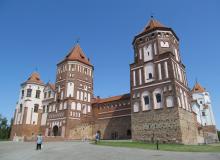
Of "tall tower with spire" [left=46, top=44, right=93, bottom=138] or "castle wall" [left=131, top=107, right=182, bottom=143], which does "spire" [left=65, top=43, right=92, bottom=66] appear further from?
"castle wall" [left=131, top=107, right=182, bottom=143]

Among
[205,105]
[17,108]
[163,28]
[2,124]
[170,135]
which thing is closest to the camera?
[170,135]

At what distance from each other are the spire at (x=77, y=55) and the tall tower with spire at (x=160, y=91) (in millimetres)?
17477

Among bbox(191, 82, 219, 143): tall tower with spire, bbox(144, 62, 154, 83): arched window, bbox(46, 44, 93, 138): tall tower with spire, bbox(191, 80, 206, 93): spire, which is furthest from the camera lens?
bbox(191, 80, 206, 93): spire

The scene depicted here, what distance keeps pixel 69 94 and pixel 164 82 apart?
74.8 feet

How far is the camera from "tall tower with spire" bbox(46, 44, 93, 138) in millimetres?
40562

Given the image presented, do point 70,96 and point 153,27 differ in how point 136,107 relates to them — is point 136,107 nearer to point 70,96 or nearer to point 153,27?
point 153,27

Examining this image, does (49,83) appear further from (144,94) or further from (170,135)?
(170,135)

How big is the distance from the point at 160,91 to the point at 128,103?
12.0 meters

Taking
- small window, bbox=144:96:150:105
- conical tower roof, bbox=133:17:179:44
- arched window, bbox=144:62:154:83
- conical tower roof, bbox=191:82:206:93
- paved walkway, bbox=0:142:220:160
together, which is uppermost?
conical tower roof, bbox=133:17:179:44

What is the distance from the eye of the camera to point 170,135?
82.7 feet

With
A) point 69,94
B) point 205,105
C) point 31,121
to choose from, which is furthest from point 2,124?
point 205,105

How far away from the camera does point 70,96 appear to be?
140 ft

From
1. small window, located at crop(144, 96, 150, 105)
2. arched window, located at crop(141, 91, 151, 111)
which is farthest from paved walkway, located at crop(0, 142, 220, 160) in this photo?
small window, located at crop(144, 96, 150, 105)

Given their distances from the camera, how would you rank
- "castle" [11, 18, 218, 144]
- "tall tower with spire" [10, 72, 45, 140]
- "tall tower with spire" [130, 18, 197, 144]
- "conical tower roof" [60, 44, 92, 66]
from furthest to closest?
"conical tower roof" [60, 44, 92, 66] → "tall tower with spire" [10, 72, 45, 140] → "castle" [11, 18, 218, 144] → "tall tower with spire" [130, 18, 197, 144]
